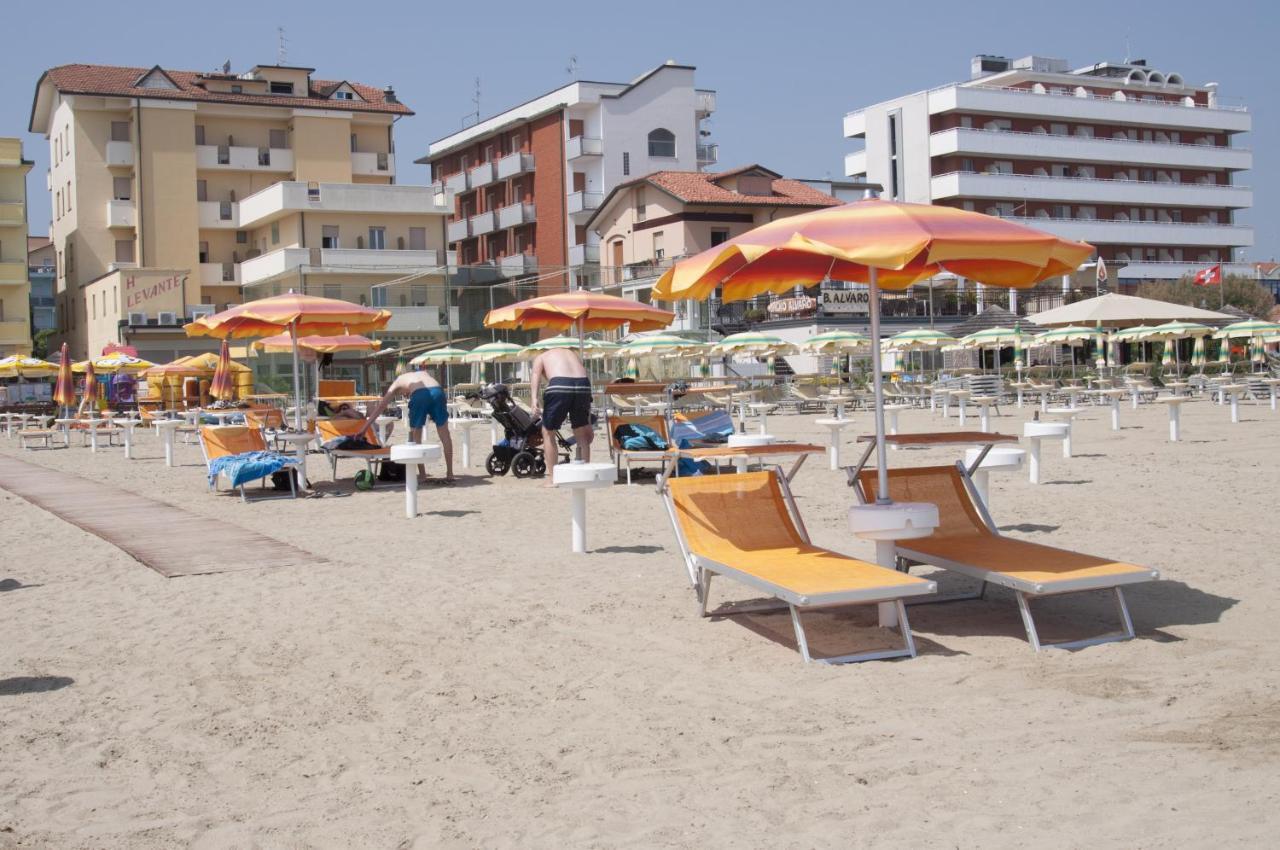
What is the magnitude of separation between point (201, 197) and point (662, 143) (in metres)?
20.9

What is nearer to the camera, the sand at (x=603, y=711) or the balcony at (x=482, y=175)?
the sand at (x=603, y=711)

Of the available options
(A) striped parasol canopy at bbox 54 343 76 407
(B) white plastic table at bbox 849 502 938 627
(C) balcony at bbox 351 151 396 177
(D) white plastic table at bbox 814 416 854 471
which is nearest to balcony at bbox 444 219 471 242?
(C) balcony at bbox 351 151 396 177

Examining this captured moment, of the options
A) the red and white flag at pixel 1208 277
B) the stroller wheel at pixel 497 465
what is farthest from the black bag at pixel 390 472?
the red and white flag at pixel 1208 277

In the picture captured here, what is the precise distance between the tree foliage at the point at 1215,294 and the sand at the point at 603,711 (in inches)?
2241

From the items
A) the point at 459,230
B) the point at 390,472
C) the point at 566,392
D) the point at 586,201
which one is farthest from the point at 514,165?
the point at 566,392

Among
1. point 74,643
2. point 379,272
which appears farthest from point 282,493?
point 379,272

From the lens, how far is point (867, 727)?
196 inches

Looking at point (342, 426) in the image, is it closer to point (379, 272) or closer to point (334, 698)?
point (334, 698)

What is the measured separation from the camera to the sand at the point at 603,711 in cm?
411

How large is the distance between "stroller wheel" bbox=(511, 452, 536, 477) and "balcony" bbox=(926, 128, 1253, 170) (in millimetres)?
53394

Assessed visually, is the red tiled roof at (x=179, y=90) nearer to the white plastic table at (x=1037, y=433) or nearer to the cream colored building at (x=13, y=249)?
the cream colored building at (x=13, y=249)

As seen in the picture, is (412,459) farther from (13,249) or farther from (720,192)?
(13,249)

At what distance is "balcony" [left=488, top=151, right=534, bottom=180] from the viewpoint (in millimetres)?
62469

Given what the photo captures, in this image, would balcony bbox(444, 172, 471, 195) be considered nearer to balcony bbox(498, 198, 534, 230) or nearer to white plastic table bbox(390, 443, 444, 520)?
balcony bbox(498, 198, 534, 230)
